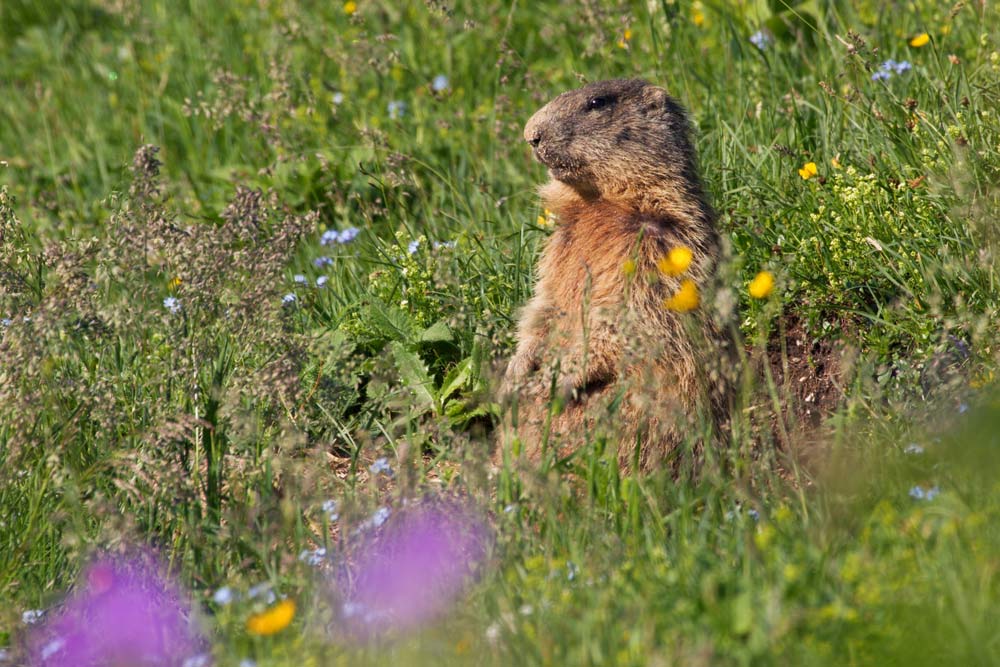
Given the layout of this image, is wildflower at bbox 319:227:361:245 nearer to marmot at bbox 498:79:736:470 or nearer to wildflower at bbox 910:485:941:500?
→ marmot at bbox 498:79:736:470

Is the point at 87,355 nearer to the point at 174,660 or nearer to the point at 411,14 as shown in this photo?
the point at 174,660

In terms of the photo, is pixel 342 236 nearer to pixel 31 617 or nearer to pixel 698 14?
pixel 31 617

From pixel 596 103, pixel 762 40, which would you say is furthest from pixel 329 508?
pixel 762 40

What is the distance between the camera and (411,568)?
316 cm

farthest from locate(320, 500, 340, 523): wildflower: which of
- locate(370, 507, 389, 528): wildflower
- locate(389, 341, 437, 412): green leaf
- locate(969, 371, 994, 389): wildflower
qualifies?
locate(969, 371, 994, 389): wildflower

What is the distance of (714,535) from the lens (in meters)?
3.33

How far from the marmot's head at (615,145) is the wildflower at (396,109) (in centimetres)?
168

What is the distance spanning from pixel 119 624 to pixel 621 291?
199 cm

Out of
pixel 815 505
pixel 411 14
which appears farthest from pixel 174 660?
pixel 411 14

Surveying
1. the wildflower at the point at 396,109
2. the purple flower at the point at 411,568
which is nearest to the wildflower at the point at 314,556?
the purple flower at the point at 411,568

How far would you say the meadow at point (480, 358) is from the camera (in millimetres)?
2820

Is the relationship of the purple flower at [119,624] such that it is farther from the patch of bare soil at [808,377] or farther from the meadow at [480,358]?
the patch of bare soil at [808,377]

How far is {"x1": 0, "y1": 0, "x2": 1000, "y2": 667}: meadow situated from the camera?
282 centimetres

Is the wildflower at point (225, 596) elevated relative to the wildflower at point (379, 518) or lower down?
elevated
